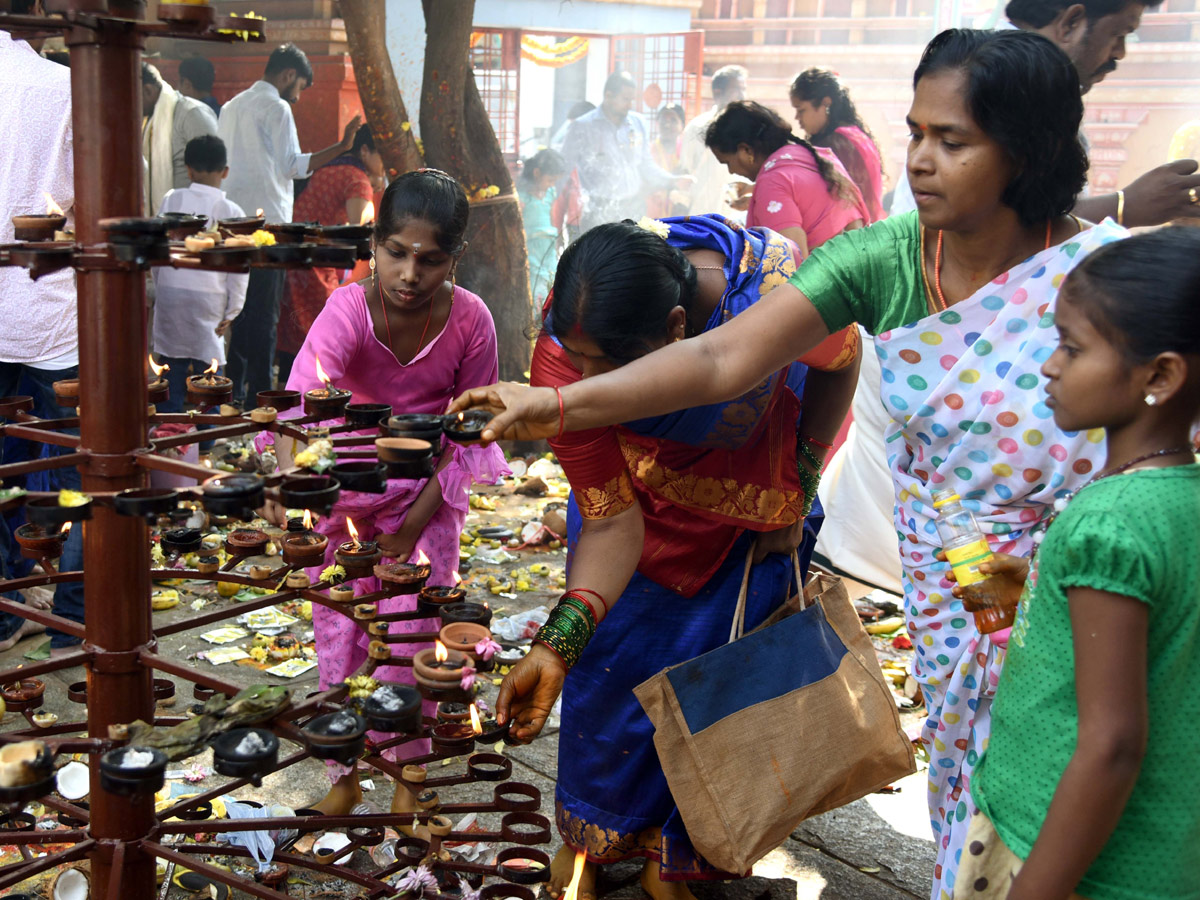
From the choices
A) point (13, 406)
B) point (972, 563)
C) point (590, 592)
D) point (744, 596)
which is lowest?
point (744, 596)

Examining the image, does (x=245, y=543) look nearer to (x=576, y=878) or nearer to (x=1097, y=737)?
(x=576, y=878)

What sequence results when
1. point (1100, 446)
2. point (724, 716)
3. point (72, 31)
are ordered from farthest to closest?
point (724, 716) < point (1100, 446) < point (72, 31)

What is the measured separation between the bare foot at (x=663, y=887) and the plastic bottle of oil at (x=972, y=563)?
1264 millimetres

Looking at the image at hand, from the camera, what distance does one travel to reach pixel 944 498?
83.4 inches

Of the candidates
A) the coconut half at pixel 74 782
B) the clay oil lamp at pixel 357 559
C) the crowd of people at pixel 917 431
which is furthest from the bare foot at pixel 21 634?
the clay oil lamp at pixel 357 559

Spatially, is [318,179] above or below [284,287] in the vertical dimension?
above

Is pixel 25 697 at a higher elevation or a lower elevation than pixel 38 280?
lower

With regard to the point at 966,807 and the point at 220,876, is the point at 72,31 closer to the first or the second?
the point at 220,876

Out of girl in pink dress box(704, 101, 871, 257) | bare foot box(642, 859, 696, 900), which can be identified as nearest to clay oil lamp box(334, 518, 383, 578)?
bare foot box(642, 859, 696, 900)

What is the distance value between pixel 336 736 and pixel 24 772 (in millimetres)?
427

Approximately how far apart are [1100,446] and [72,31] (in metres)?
1.96

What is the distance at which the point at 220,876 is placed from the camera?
1993 mm

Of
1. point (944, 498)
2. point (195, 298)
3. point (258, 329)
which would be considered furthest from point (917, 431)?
point (258, 329)

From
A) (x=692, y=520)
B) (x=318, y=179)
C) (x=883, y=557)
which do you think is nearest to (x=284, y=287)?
(x=318, y=179)
